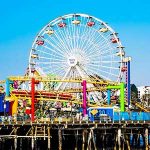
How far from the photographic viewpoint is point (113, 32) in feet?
267

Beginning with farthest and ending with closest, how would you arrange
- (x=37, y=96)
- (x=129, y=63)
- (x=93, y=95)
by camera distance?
1. (x=93, y=95)
2. (x=129, y=63)
3. (x=37, y=96)

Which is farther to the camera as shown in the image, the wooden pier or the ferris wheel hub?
the ferris wheel hub

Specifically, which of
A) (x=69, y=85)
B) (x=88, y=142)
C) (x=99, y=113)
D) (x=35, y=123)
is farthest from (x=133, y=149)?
(x=69, y=85)

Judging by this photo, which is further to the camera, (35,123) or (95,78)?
(95,78)

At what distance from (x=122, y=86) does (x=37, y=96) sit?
1338 centimetres

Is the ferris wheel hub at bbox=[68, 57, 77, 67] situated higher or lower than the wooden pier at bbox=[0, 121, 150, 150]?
higher

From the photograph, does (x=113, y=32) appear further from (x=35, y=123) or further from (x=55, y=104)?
(x=35, y=123)

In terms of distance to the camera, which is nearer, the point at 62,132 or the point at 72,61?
the point at 62,132

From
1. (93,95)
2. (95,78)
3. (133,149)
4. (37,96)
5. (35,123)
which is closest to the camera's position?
(35,123)

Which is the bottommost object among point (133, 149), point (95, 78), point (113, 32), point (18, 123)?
point (133, 149)

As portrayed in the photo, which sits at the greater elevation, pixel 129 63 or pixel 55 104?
pixel 129 63

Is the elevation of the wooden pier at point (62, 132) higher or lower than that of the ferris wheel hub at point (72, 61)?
lower

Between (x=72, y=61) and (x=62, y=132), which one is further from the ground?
(x=72, y=61)

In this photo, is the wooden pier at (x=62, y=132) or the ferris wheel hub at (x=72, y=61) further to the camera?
the ferris wheel hub at (x=72, y=61)
